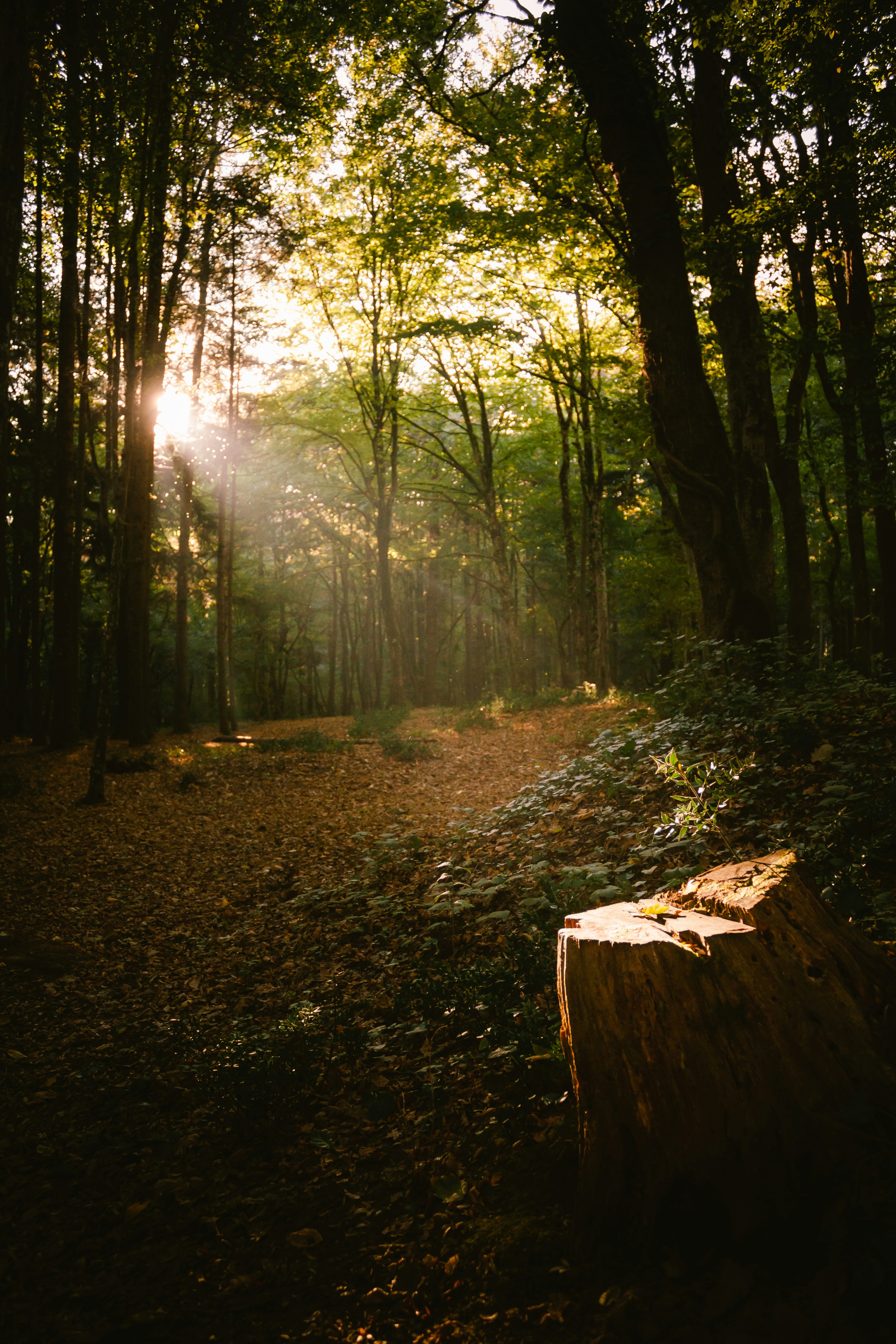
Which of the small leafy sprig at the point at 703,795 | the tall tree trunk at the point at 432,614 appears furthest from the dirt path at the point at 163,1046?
the tall tree trunk at the point at 432,614

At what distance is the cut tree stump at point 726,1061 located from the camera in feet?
6.90

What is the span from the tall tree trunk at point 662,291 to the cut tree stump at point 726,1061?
5120 mm

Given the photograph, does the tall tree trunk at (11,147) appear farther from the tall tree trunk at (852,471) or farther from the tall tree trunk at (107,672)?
the tall tree trunk at (852,471)

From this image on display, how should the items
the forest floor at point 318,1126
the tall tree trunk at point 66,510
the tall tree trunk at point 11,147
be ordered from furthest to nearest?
the tall tree trunk at point 66,510
the tall tree trunk at point 11,147
the forest floor at point 318,1126

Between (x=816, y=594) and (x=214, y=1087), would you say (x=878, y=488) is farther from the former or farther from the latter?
(x=816, y=594)

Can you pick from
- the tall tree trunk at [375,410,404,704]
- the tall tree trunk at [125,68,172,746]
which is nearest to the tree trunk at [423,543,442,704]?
the tall tree trunk at [375,410,404,704]

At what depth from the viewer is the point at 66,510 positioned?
14398 millimetres

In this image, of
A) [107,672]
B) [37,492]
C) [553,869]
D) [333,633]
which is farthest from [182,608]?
[333,633]

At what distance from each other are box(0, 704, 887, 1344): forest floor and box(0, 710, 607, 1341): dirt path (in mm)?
15

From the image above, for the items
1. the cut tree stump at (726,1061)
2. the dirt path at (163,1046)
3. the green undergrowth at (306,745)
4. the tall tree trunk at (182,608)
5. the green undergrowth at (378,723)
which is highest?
the tall tree trunk at (182,608)

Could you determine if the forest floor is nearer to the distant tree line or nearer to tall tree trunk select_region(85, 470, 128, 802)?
tall tree trunk select_region(85, 470, 128, 802)

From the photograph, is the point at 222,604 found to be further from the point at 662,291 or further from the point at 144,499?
the point at 662,291

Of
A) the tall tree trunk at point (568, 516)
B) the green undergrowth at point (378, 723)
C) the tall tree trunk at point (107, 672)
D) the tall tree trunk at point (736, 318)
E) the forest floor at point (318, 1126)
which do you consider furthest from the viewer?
the tall tree trunk at point (568, 516)

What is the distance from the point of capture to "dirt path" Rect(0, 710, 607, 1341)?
2391 mm
